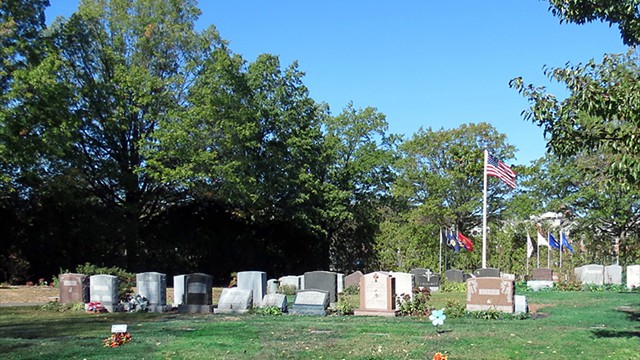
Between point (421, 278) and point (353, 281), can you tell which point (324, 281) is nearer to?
point (353, 281)

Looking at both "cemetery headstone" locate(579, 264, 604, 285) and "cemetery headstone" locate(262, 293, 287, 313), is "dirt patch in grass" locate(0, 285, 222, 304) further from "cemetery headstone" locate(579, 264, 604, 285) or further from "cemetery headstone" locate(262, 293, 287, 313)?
"cemetery headstone" locate(579, 264, 604, 285)

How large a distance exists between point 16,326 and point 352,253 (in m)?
28.5

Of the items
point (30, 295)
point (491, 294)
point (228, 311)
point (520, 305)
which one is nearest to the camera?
point (520, 305)

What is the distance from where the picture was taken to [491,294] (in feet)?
54.4

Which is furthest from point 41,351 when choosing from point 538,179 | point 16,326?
point 538,179

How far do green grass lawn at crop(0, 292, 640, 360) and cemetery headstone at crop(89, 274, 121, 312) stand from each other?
1040 millimetres

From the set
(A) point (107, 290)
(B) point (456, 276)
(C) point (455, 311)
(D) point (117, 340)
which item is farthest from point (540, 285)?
(D) point (117, 340)

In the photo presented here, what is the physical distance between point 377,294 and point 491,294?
9.96ft

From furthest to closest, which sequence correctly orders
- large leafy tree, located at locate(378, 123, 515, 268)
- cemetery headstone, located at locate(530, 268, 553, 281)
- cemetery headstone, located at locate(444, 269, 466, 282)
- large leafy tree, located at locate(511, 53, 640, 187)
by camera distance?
large leafy tree, located at locate(378, 123, 515, 268)
cemetery headstone, located at locate(444, 269, 466, 282)
cemetery headstone, located at locate(530, 268, 553, 281)
large leafy tree, located at locate(511, 53, 640, 187)

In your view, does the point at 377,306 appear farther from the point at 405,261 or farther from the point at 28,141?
the point at 405,261

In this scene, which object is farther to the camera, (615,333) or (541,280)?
Result: (541,280)

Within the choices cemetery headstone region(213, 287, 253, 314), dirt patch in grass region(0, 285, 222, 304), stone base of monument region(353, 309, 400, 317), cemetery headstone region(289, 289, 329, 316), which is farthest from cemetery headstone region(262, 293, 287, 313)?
dirt patch in grass region(0, 285, 222, 304)

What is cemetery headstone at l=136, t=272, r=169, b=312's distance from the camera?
18312 millimetres

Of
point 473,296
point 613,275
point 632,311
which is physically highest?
point 473,296
